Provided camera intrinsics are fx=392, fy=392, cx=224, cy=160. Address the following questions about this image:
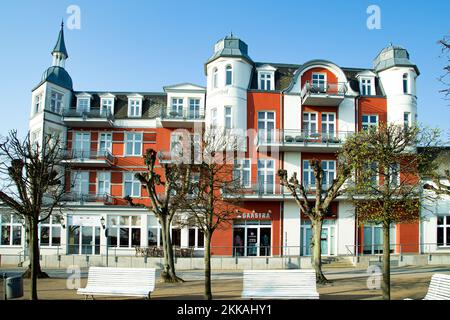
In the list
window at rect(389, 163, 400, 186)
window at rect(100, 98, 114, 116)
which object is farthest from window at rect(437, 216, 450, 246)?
window at rect(100, 98, 114, 116)

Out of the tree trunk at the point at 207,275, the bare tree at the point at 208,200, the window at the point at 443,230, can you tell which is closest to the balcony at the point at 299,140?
the bare tree at the point at 208,200

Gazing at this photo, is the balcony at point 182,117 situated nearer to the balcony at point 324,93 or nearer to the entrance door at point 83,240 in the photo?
the balcony at point 324,93

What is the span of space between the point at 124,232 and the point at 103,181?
365 cm

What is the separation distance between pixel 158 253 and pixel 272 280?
51.2 ft

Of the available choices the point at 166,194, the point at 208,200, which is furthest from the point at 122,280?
the point at 166,194

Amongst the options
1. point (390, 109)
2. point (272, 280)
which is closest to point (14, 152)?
point (272, 280)

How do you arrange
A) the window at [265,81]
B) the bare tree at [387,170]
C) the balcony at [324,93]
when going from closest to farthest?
the bare tree at [387,170]
the balcony at [324,93]
the window at [265,81]

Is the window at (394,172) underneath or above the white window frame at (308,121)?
underneath

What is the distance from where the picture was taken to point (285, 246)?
71.8 ft

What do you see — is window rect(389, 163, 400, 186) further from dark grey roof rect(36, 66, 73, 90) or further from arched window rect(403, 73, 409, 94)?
arched window rect(403, 73, 409, 94)

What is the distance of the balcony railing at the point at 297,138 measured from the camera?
2180 cm

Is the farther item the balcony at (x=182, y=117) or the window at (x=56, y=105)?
the balcony at (x=182, y=117)

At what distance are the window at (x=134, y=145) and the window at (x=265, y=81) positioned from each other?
8368mm
